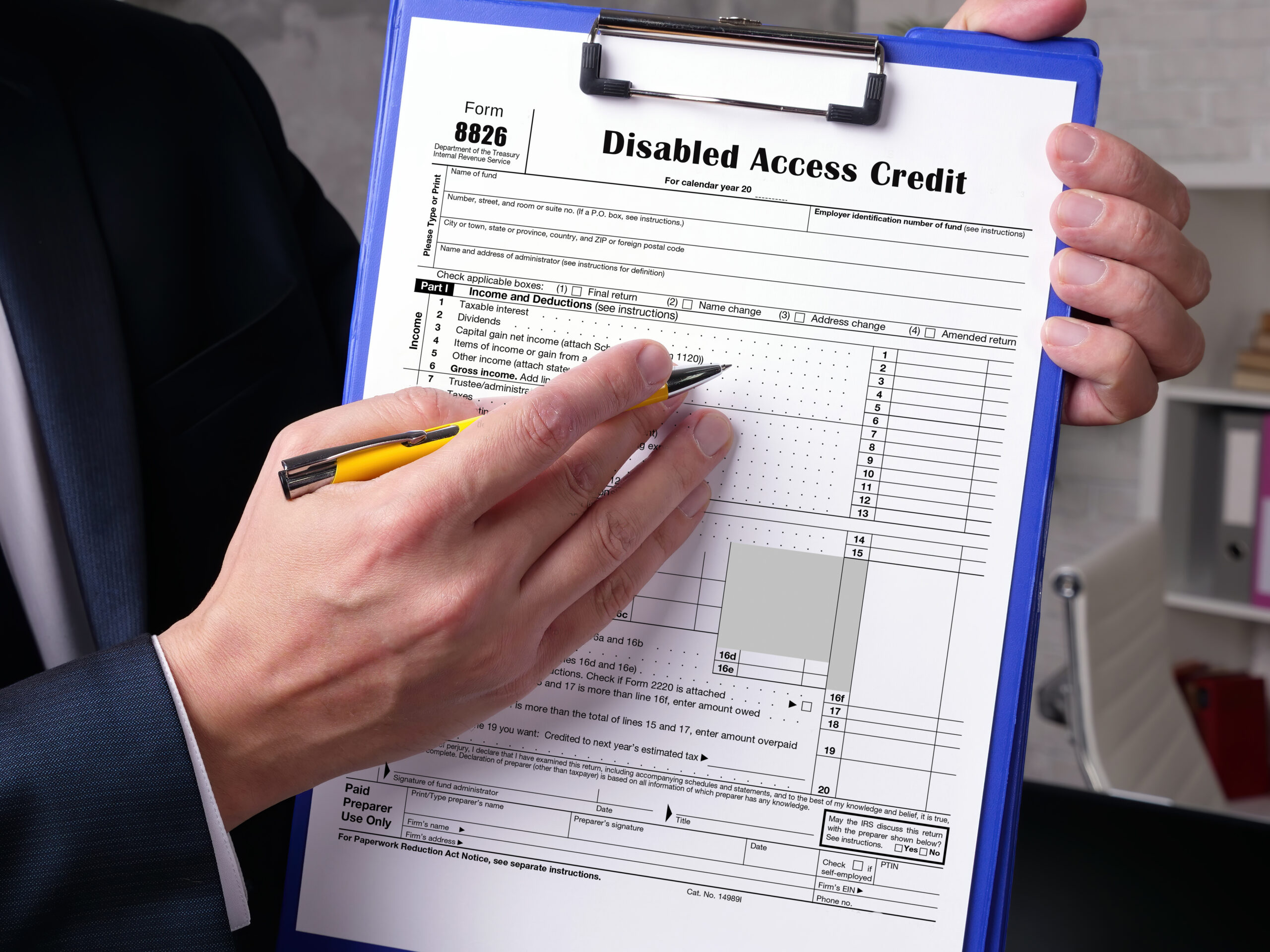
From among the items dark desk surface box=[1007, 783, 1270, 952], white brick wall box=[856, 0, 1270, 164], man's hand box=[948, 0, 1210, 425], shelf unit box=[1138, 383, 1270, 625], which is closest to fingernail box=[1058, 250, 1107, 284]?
man's hand box=[948, 0, 1210, 425]

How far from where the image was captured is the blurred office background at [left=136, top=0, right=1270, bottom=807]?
7.64 feet

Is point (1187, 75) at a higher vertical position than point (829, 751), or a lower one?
higher

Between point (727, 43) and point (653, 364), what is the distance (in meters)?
0.22

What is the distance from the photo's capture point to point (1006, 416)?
0.58 meters

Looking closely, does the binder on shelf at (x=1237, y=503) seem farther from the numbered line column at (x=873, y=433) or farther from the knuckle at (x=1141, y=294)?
the numbered line column at (x=873, y=433)

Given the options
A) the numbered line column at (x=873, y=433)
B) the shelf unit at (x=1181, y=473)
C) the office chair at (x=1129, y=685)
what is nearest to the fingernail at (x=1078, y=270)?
the numbered line column at (x=873, y=433)

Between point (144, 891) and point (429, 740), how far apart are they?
185 millimetres

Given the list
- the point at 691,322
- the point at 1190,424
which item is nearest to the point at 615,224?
the point at 691,322

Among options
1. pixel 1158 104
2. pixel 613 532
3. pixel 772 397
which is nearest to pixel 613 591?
pixel 613 532

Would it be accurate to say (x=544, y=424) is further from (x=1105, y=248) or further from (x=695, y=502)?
(x=1105, y=248)

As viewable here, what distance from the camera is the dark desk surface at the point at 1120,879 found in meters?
0.76

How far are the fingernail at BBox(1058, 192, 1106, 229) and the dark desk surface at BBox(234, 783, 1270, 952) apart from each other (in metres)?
0.57

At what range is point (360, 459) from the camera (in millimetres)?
515

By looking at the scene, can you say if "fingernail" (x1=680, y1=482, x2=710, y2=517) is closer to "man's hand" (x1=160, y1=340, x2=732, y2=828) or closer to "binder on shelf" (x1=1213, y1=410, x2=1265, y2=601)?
"man's hand" (x1=160, y1=340, x2=732, y2=828)
